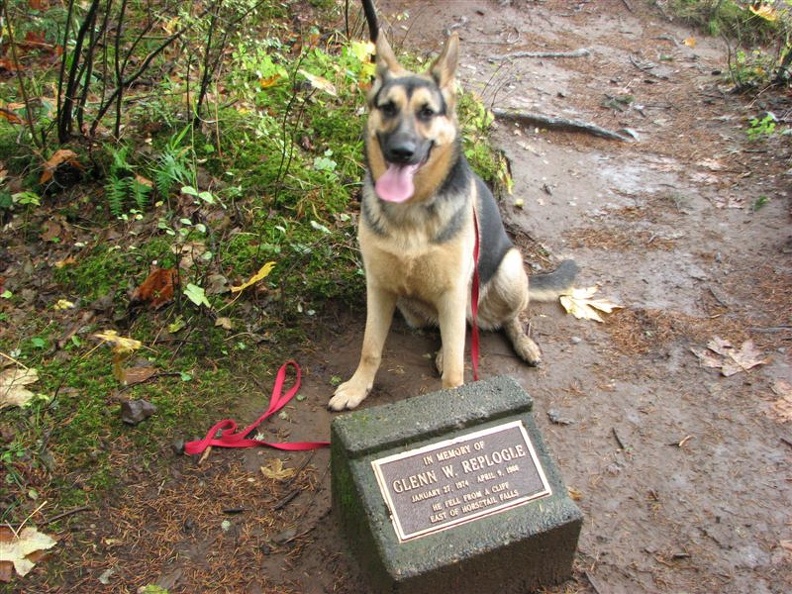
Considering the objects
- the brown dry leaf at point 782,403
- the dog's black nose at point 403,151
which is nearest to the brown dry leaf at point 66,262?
the dog's black nose at point 403,151

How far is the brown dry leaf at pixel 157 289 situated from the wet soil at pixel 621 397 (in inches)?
38.0

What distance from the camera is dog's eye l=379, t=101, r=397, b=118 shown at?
10.9 feet

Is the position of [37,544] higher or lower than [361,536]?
lower

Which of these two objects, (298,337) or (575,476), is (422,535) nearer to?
(575,476)

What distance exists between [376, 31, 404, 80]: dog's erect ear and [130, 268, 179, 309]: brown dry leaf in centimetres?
188

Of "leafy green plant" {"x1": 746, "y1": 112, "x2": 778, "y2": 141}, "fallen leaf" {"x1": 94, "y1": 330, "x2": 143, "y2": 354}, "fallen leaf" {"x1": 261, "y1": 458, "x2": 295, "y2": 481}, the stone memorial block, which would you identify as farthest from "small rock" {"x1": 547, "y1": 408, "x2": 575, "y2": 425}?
"leafy green plant" {"x1": 746, "y1": 112, "x2": 778, "y2": 141}

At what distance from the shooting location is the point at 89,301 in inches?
162

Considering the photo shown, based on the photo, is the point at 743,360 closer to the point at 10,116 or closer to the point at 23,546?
the point at 23,546

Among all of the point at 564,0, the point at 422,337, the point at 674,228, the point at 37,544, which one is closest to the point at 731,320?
the point at 674,228

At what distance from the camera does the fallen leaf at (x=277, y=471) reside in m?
3.38

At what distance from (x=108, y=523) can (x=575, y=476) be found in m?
2.49

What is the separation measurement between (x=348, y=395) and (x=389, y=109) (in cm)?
172

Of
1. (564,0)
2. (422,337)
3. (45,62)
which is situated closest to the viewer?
(422,337)

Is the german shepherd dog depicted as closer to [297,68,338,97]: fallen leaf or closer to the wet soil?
the wet soil
